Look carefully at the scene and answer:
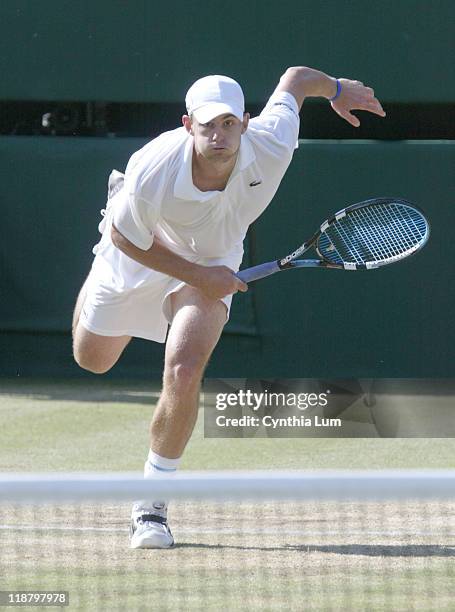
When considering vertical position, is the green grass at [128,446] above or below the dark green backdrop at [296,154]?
below

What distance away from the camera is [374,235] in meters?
5.17

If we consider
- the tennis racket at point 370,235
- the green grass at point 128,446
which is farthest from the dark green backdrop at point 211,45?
the tennis racket at point 370,235

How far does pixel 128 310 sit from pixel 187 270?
1.62 feet

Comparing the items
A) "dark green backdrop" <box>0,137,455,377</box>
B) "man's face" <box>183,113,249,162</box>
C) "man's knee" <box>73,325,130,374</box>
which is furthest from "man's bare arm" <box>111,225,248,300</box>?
"dark green backdrop" <box>0,137,455,377</box>

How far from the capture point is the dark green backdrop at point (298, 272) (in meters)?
8.27

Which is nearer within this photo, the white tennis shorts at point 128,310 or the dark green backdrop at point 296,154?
the white tennis shorts at point 128,310

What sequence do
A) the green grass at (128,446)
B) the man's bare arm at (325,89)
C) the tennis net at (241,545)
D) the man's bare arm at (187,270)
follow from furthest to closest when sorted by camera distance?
the green grass at (128,446)
the man's bare arm at (325,89)
the man's bare arm at (187,270)
the tennis net at (241,545)

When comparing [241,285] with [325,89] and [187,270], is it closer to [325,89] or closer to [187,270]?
[187,270]

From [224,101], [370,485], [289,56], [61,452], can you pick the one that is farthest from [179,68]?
[370,485]

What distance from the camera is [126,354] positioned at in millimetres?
8547

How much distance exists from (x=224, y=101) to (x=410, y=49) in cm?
436

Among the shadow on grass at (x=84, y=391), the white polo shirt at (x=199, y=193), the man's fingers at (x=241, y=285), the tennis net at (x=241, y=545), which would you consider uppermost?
the shadow on grass at (x=84, y=391)

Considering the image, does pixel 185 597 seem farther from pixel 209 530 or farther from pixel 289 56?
pixel 289 56

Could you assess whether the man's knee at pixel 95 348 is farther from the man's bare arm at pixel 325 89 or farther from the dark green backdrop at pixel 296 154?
the dark green backdrop at pixel 296 154
